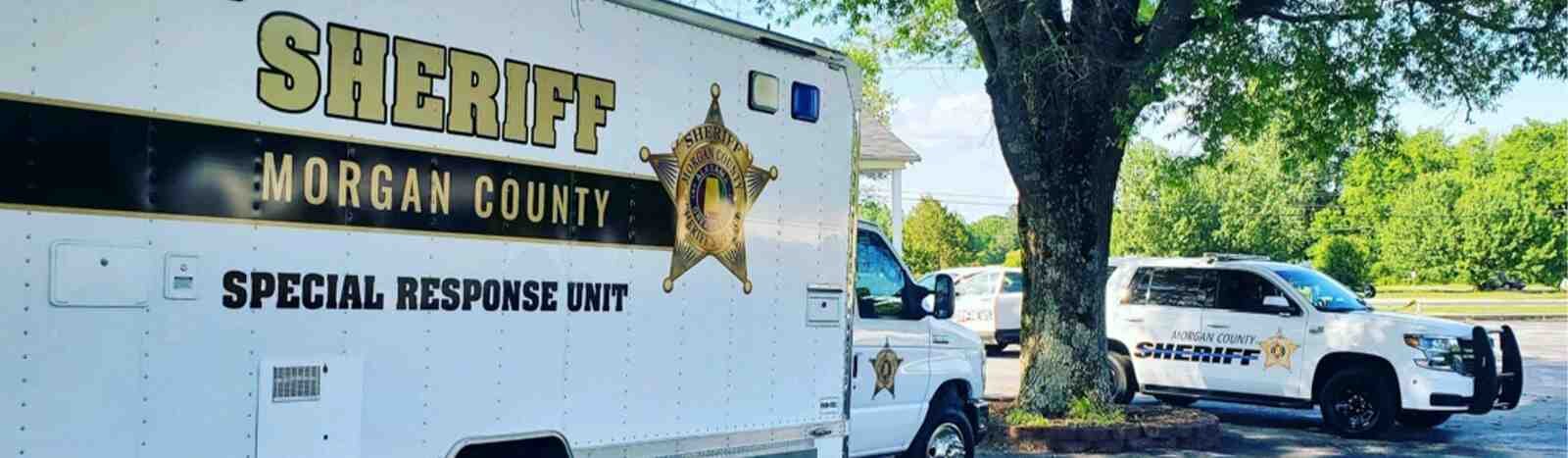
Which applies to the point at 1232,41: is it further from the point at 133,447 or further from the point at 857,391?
the point at 133,447

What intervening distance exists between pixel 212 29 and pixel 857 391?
461 centimetres

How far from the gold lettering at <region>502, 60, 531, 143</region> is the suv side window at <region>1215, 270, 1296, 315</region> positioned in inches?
410

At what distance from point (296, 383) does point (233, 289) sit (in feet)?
1.26

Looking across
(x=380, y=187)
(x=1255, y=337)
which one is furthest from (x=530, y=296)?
(x=1255, y=337)

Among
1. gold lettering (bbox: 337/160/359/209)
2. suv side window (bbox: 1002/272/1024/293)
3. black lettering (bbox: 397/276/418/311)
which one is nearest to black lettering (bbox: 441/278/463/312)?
black lettering (bbox: 397/276/418/311)

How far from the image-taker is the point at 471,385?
5184 mm

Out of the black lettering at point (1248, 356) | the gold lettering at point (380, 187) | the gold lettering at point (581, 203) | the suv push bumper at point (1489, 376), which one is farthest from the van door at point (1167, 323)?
the gold lettering at point (380, 187)

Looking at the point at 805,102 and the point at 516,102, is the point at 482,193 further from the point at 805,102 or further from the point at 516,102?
the point at 805,102

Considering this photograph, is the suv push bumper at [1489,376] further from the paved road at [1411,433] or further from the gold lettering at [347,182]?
the gold lettering at [347,182]

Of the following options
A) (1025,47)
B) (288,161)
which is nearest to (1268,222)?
(1025,47)

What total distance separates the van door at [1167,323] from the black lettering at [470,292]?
10598mm

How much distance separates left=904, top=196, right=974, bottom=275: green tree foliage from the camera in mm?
40969

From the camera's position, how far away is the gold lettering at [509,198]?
5.29m

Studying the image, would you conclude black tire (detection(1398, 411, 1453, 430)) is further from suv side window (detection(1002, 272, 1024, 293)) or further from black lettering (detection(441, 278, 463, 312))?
black lettering (detection(441, 278, 463, 312))
